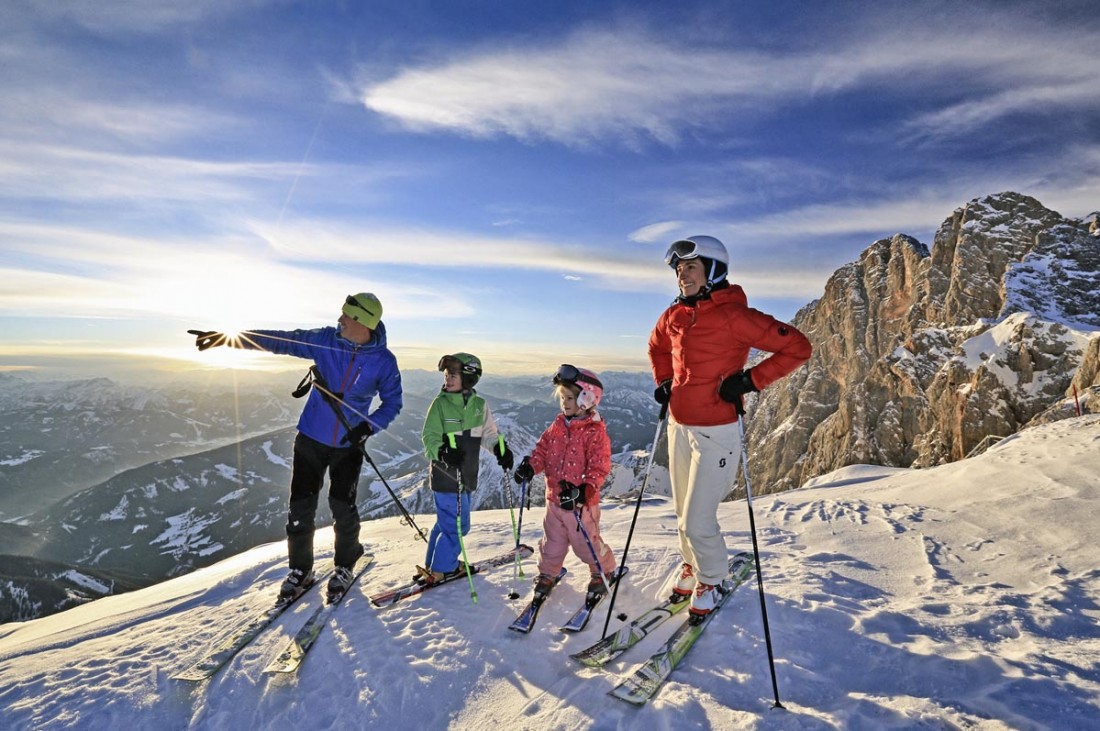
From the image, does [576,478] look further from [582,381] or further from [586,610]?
[586,610]

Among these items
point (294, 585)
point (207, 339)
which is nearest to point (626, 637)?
point (294, 585)

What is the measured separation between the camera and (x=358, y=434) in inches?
274

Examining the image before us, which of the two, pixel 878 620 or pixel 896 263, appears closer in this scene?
pixel 878 620

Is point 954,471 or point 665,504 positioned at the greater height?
point 954,471

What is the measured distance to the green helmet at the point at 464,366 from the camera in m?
7.26

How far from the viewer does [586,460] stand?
657 centimetres

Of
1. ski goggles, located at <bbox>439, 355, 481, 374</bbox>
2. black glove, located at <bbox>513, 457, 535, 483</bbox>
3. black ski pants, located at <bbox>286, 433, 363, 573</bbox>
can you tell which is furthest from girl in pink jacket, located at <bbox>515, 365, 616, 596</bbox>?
black ski pants, located at <bbox>286, 433, 363, 573</bbox>

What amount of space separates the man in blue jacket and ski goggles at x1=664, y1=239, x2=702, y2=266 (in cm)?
418

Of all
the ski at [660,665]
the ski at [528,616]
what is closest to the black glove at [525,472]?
the ski at [528,616]

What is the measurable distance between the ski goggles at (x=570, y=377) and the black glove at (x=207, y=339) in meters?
4.78

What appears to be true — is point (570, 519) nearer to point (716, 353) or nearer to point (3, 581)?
point (716, 353)

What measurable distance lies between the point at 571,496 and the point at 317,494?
3.81m

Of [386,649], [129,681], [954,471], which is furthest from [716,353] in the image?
[954,471]

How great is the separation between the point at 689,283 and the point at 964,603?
15.2 feet
